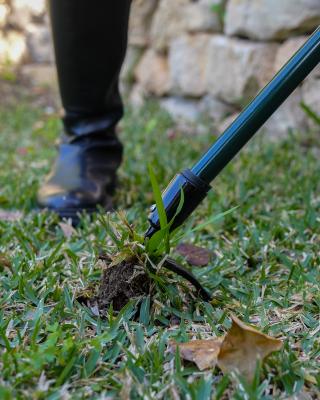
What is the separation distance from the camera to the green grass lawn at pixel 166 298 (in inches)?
30.4

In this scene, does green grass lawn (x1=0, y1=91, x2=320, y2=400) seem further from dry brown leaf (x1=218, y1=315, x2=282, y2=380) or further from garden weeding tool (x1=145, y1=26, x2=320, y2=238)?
garden weeding tool (x1=145, y1=26, x2=320, y2=238)

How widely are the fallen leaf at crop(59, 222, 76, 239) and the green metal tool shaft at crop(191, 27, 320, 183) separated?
0.48m

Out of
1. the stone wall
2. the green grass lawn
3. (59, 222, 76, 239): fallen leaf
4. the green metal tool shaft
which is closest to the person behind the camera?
the green grass lawn

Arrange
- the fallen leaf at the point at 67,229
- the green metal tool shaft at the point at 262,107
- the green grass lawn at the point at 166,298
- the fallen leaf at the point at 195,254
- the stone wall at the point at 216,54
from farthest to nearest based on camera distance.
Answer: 1. the stone wall at the point at 216,54
2. the fallen leaf at the point at 67,229
3. the fallen leaf at the point at 195,254
4. the green metal tool shaft at the point at 262,107
5. the green grass lawn at the point at 166,298

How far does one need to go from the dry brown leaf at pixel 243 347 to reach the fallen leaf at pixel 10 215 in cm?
77

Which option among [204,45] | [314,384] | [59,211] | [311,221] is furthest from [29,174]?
[314,384]

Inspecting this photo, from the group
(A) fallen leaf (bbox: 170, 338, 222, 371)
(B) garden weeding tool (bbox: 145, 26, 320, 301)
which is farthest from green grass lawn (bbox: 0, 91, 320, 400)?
(B) garden weeding tool (bbox: 145, 26, 320, 301)

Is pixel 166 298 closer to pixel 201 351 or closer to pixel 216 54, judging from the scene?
pixel 201 351

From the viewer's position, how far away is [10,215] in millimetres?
1465

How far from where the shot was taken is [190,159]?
6.62 feet

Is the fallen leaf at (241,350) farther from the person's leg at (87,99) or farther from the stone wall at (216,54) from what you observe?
the stone wall at (216,54)

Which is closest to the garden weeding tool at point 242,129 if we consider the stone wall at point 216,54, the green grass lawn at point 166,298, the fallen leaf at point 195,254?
the green grass lawn at point 166,298

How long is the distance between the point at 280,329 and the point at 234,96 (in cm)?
159

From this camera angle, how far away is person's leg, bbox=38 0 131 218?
1382mm
